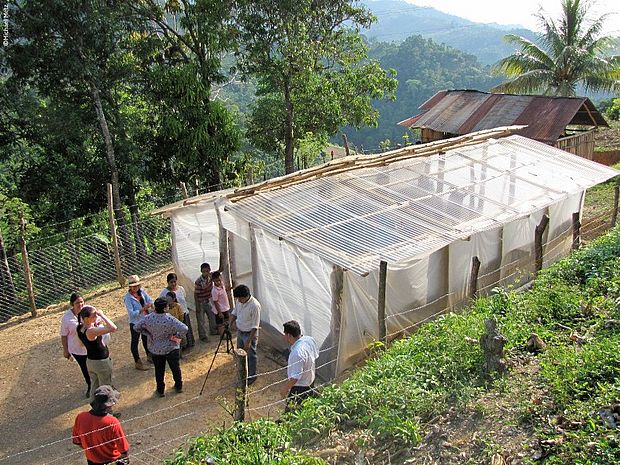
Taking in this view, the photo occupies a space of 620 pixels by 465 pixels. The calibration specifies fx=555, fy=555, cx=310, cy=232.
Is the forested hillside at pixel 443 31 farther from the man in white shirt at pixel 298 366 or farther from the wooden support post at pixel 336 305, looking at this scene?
the man in white shirt at pixel 298 366

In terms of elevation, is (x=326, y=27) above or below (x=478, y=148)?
above

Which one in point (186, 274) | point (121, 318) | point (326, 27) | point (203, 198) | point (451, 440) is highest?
point (326, 27)

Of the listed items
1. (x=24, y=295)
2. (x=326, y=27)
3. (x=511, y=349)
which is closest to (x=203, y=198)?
(x=24, y=295)

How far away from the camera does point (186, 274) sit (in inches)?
391

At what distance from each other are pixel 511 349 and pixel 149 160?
493 inches

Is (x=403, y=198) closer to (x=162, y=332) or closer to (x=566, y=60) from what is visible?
(x=162, y=332)

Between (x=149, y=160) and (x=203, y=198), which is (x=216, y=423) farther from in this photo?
(x=149, y=160)

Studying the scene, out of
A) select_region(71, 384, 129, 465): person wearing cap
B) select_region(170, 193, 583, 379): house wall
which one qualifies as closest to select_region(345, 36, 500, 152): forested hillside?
select_region(170, 193, 583, 379): house wall

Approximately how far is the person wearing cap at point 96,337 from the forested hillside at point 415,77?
37.3 m

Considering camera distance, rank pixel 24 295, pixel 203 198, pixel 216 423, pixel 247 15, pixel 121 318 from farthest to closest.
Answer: pixel 247 15, pixel 24 295, pixel 121 318, pixel 203 198, pixel 216 423

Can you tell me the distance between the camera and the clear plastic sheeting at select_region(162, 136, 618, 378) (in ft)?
23.1

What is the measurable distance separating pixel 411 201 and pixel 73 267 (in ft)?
22.3

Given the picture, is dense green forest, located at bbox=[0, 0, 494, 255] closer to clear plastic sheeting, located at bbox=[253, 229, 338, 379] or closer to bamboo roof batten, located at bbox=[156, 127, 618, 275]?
bamboo roof batten, located at bbox=[156, 127, 618, 275]

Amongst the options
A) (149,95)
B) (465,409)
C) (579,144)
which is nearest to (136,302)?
(465,409)
